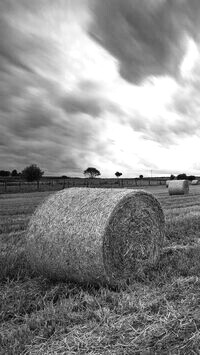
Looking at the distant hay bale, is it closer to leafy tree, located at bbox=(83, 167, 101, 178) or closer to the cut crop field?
the cut crop field

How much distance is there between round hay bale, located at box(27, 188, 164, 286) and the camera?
5.22 meters

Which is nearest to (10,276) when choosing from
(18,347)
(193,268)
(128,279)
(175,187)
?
(128,279)

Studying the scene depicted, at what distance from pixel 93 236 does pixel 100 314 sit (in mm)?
1531

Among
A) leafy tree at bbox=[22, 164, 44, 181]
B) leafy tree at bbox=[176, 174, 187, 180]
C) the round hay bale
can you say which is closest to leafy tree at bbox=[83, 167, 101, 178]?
leafy tree at bbox=[176, 174, 187, 180]

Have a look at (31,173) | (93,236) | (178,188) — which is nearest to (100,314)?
(93,236)

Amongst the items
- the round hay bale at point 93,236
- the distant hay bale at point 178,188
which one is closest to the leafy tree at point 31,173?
the distant hay bale at point 178,188

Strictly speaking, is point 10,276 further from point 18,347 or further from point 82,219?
point 18,347

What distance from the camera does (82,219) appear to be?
554 centimetres

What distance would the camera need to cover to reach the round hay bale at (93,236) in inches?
205

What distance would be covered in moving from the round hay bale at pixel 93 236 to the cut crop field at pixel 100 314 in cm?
24

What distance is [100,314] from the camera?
12.8 ft

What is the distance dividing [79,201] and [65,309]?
2.22 meters

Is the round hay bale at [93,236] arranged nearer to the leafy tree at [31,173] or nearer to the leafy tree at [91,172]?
the leafy tree at [31,173]

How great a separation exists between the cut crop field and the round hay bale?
0.77 feet
